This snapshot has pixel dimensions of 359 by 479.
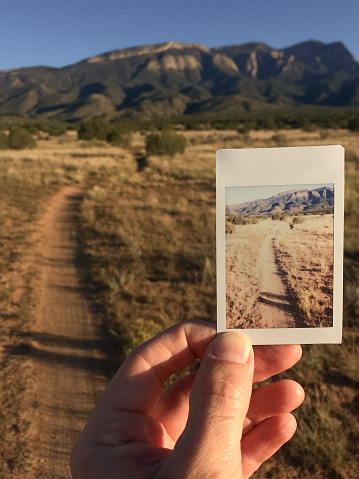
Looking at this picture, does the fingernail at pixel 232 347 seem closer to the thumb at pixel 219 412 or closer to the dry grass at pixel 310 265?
the thumb at pixel 219 412

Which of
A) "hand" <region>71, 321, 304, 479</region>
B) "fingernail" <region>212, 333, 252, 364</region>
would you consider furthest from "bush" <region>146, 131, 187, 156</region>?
"fingernail" <region>212, 333, 252, 364</region>

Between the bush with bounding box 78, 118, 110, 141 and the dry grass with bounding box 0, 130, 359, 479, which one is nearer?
the dry grass with bounding box 0, 130, 359, 479

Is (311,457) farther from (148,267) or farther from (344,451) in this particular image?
(148,267)

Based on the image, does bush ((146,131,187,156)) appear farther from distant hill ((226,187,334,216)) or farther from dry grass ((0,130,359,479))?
distant hill ((226,187,334,216))

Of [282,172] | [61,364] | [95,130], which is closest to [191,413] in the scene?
[282,172]

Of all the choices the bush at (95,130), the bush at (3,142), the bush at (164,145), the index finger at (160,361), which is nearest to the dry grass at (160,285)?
the index finger at (160,361)

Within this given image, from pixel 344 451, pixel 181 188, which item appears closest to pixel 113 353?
pixel 344 451

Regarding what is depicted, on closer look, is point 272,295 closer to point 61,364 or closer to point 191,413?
point 191,413
